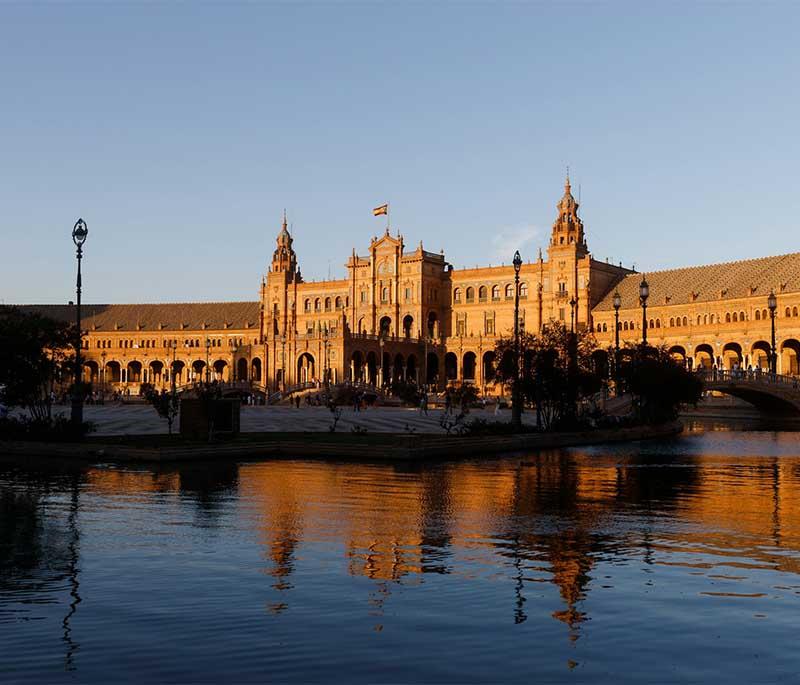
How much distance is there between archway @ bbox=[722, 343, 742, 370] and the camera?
340ft

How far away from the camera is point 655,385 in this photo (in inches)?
2012

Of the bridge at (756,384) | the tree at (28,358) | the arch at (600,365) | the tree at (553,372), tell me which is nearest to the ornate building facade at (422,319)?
the bridge at (756,384)

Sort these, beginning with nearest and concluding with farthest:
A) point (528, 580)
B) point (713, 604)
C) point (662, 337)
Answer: point (713, 604) < point (528, 580) < point (662, 337)

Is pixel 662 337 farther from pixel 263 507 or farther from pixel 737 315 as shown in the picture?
pixel 263 507

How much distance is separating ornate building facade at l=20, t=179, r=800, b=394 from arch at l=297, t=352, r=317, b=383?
0.18 m

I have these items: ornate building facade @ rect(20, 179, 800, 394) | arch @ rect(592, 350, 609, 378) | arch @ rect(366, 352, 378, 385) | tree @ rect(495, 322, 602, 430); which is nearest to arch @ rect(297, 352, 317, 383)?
ornate building facade @ rect(20, 179, 800, 394)

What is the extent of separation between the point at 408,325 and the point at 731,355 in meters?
44.8

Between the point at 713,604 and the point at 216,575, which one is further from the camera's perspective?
the point at 216,575

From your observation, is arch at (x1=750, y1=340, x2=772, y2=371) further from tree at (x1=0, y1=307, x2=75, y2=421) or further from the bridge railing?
tree at (x1=0, y1=307, x2=75, y2=421)

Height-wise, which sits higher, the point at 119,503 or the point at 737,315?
the point at 737,315

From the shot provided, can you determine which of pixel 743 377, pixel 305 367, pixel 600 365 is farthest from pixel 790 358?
pixel 600 365

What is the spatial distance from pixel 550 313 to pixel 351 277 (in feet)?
101

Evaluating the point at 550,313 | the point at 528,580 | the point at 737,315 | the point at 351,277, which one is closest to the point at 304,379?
the point at 351,277

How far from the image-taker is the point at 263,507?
1869cm
